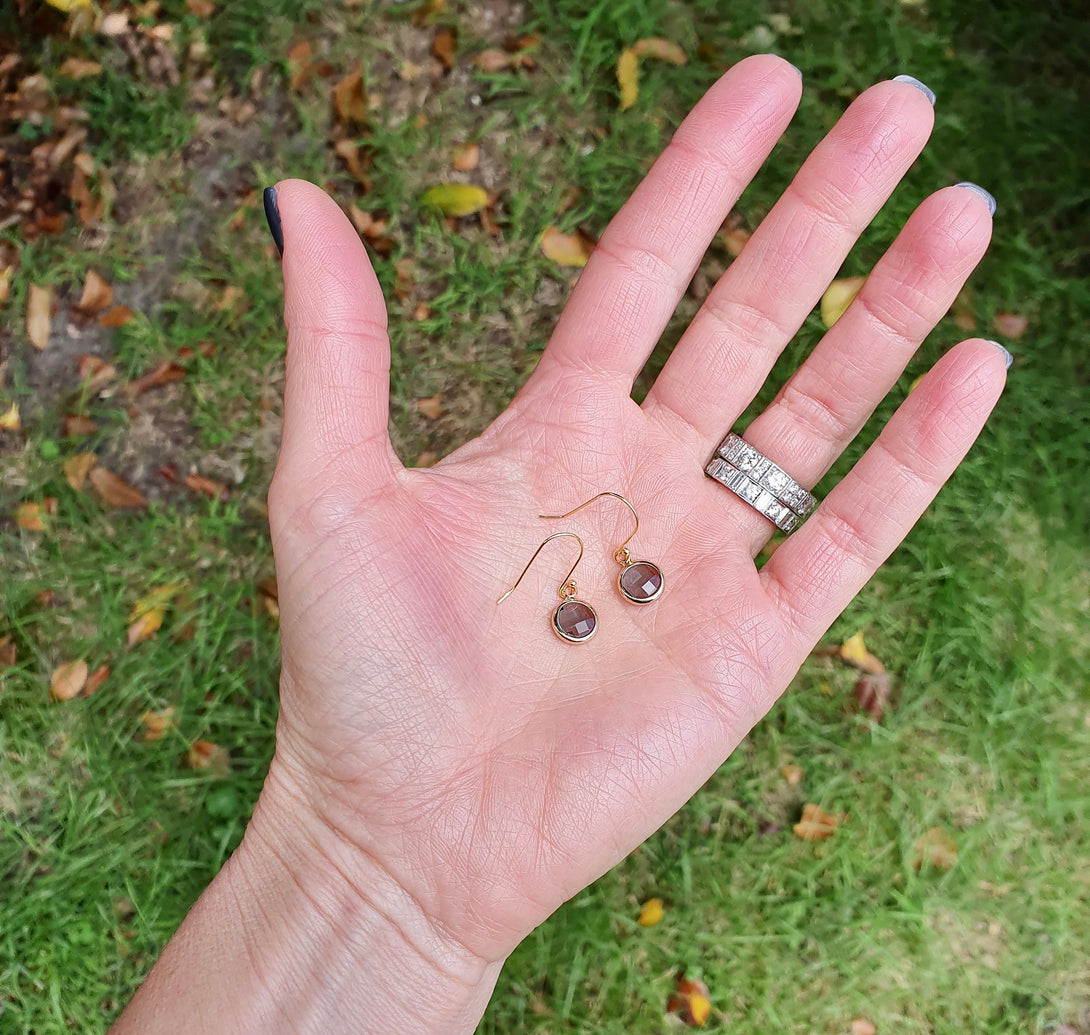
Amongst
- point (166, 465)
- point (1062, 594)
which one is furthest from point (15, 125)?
point (1062, 594)

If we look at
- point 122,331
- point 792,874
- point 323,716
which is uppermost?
point 323,716

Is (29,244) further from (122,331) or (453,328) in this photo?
(453,328)

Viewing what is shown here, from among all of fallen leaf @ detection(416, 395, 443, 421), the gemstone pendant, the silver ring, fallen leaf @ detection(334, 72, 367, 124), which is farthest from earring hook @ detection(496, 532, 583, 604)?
fallen leaf @ detection(334, 72, 367, 124)

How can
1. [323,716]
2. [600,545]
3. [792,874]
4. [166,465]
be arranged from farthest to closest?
[166,465] → [792,874] → [600,545] → [323,716]

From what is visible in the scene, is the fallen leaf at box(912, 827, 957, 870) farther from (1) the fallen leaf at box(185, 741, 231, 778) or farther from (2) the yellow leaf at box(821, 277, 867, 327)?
(1) the fallen leaf at box(185, 741, 231, 778)

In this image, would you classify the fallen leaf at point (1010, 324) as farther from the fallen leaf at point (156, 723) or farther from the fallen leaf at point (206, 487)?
the fallen leaf at point (156, 723)

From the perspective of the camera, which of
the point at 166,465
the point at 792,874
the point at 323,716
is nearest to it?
the point at 323,716

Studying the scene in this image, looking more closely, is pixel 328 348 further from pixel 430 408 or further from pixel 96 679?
pixel 96 679

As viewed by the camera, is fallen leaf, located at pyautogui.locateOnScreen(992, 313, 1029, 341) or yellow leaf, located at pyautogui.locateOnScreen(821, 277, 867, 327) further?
fallen leaf, located at pyautogui.locateOnScreen(992, 313, 1029, 341)
